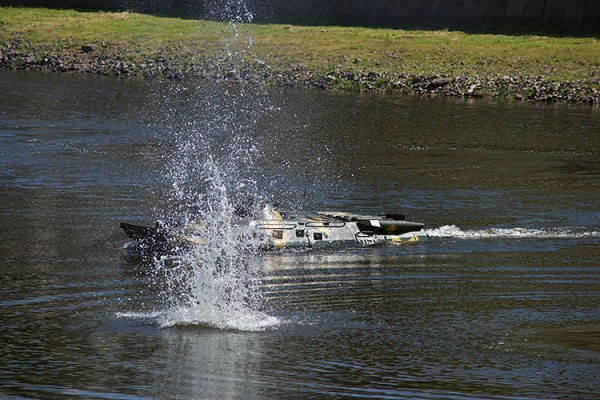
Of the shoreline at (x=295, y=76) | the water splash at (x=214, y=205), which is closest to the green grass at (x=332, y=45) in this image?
the shoreline at (x=295, y=76)

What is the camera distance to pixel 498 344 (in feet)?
78.9

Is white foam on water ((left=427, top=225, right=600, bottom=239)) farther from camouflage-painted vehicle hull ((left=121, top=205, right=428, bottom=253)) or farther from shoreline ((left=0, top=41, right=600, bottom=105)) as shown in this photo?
shoreline ((left=0, top=41, right=600, bottom=105))

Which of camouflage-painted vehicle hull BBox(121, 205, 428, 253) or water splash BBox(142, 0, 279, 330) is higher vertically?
camouflage-painted vehicle hull BBox(121, 205, 428, 253)

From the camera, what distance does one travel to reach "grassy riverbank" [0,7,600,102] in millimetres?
70250

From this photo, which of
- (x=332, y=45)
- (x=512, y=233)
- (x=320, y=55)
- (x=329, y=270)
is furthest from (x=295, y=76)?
(x=329, y=270)

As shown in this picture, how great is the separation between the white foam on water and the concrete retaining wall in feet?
144

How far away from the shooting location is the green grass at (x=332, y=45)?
235 feet

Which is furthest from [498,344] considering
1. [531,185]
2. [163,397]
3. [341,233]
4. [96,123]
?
[96,123]

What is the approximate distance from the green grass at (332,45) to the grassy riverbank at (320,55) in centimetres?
7

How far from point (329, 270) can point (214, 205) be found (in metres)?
9.78

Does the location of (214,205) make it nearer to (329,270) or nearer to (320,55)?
(329,270)

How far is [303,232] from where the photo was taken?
1303 inches

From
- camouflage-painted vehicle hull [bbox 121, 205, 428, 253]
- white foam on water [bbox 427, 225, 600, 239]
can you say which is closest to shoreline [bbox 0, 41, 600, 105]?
white foam on water [bbox 427, 225, 600, 239]

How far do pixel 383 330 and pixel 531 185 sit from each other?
810 inches
